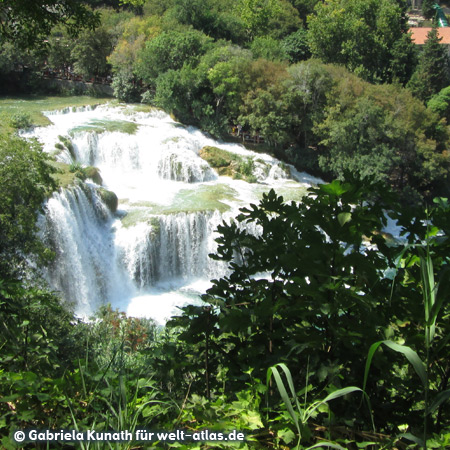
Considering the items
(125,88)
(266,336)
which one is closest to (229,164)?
(125,88)

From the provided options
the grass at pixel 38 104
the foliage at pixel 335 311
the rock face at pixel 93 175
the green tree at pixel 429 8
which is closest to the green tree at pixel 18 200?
the rock face at pixel 93 175

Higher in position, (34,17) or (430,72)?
(430,72)

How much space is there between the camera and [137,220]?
1541 centimetres

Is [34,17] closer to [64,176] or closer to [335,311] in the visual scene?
[335,311]

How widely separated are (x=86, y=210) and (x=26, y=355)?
516 inches

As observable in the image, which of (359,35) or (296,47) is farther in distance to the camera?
(296,47)

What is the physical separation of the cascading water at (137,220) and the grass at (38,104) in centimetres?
218

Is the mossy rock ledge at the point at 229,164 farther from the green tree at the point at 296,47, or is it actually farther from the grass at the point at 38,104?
the green tree at the point at 296,47

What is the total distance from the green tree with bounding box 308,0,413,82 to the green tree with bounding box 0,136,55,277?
2404cm

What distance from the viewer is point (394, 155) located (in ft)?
73.4

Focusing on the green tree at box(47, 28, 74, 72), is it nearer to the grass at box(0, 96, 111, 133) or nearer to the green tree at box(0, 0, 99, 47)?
the grass at box(0, 96, 111, 133)

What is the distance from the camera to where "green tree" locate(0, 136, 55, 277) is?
1032 centimetres

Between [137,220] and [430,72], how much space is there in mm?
26359

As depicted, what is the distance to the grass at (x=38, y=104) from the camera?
22308mm
